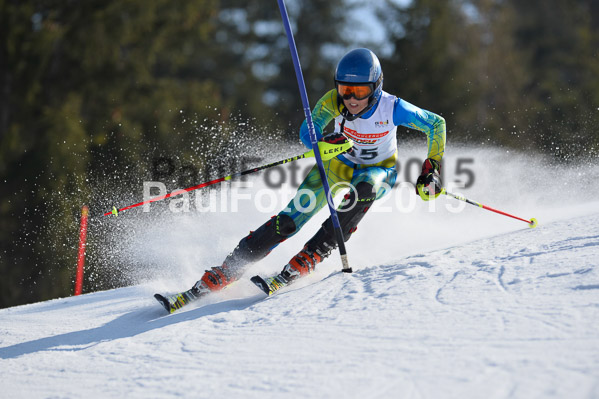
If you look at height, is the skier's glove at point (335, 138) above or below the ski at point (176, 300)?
above

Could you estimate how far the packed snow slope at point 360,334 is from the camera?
2607 millimetres

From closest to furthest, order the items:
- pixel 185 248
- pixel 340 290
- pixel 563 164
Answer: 1. pixel 340 290
2. pixel 185 248
3. pixel 563 164

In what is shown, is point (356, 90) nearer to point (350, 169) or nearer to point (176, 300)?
point (350, 169)

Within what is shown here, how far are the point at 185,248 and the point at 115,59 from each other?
8691mm

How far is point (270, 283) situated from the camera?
4.25 m

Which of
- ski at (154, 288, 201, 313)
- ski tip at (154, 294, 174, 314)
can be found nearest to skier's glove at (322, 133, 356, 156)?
ski at (154, 288, 201, 313)

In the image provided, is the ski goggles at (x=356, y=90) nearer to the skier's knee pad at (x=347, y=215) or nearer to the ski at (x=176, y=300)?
the skier's knee pad at (x=347, y=215)

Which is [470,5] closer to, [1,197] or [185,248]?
[1,197]

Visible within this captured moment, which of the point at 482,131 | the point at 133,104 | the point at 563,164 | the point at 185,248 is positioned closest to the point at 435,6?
the point at 482,131

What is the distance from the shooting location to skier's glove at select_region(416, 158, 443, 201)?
14.7 feet

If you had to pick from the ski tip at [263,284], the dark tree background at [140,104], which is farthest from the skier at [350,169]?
the dark tree background at [140,104]

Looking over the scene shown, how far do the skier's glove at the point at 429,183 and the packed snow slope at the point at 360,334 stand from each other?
0.40 meters

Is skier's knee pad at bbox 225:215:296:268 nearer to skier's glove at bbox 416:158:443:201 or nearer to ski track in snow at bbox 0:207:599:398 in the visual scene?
ski track in snow at bbox 0:207:599:398

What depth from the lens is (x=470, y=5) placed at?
24328 millimetres
